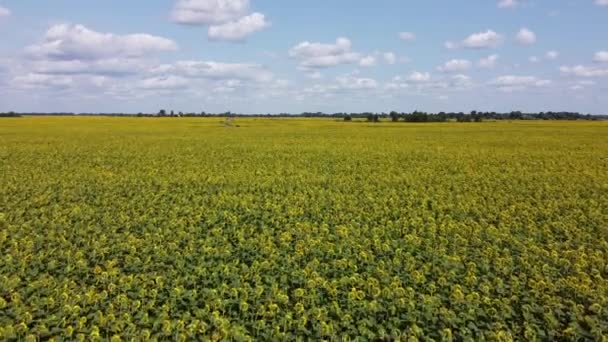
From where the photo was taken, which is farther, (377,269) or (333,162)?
(333,162)

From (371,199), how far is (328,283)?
22.4 ft

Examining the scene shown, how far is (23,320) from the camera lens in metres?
6.55

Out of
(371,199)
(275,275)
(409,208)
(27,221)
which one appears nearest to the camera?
(275,275)

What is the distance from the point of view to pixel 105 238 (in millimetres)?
10148

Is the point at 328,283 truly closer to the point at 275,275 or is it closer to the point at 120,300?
the point at 275,275

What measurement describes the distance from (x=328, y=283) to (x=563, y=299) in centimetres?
352

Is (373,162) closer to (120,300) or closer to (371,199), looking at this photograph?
(371,199)

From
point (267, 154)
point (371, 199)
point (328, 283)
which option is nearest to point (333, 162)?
point (267, 154)

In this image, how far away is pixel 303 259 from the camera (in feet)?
30.0

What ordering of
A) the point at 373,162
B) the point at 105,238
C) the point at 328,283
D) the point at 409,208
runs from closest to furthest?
the point at 328,283 → the point at 105,238 → the point at 409,208 → the point at 373,162

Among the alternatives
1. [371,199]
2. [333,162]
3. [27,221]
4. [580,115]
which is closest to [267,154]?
[333,162]

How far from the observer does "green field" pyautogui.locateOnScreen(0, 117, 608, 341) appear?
21.9 ft

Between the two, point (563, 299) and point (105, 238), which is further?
point (105, 238)

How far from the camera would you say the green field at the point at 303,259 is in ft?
21.9
